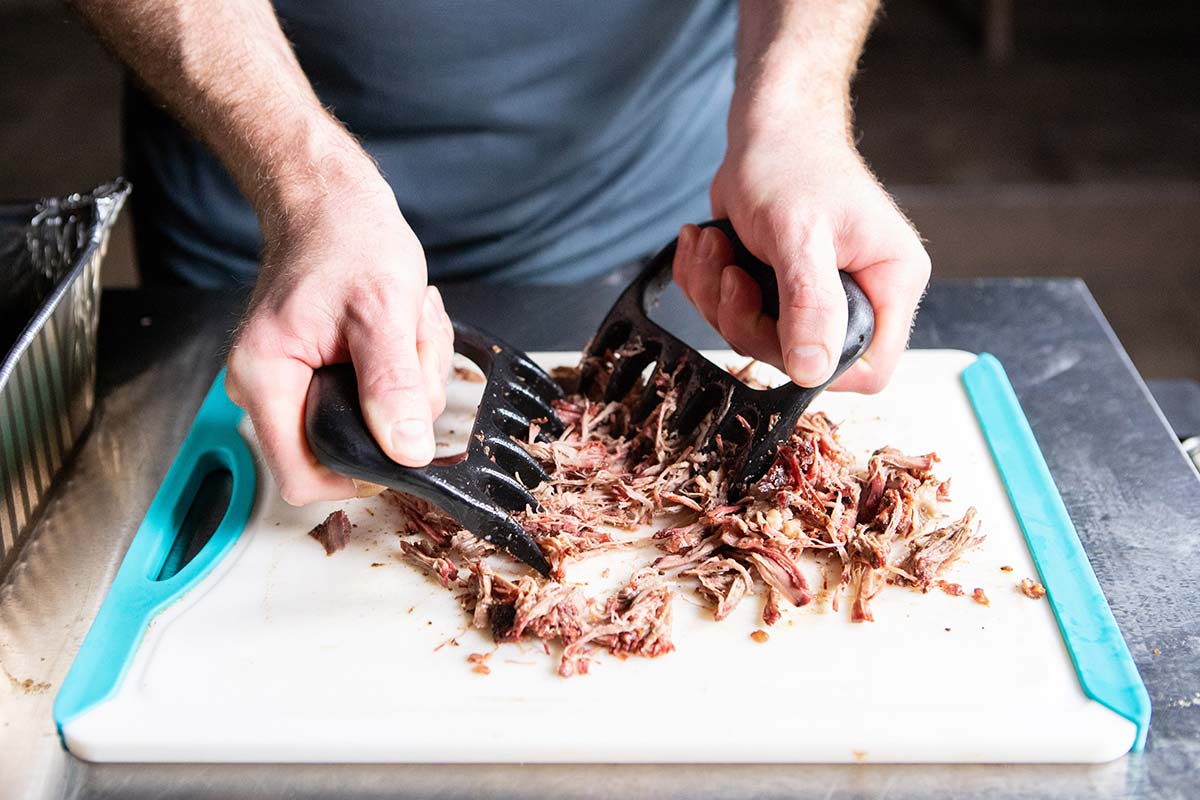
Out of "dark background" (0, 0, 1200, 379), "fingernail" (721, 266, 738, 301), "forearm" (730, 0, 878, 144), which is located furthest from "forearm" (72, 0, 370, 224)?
"dark background" (0, 0, 1200, 379)

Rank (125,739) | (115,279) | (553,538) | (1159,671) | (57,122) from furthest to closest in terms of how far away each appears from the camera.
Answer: (57,122), (115,279), (553,538), (1159,671), (125,739)

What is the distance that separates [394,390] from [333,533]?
320 millimetres

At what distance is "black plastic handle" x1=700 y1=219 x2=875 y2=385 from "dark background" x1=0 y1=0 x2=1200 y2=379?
2.85 metres

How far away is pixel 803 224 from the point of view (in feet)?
5.40

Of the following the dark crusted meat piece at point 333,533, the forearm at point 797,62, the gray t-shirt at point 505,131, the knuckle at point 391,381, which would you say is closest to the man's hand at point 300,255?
the knuckle at point 391,381

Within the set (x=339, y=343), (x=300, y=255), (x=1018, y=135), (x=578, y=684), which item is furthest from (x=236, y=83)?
(x=1018, y=135)

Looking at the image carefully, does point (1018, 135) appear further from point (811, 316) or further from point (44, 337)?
point (44, 337)

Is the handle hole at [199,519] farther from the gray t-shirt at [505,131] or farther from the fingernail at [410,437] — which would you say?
the gray t-shirt at [505,131]

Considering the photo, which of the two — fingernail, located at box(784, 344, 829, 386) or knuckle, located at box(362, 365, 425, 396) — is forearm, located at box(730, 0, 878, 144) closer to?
fingernail, located at box(784, 344, 829, 386)

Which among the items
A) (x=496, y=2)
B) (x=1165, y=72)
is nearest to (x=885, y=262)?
(x=496, y=2)

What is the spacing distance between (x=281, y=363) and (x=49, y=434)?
0.55 meters

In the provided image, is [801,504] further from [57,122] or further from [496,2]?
[57,122]

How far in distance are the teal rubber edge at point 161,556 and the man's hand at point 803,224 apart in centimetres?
79

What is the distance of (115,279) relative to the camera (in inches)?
210
